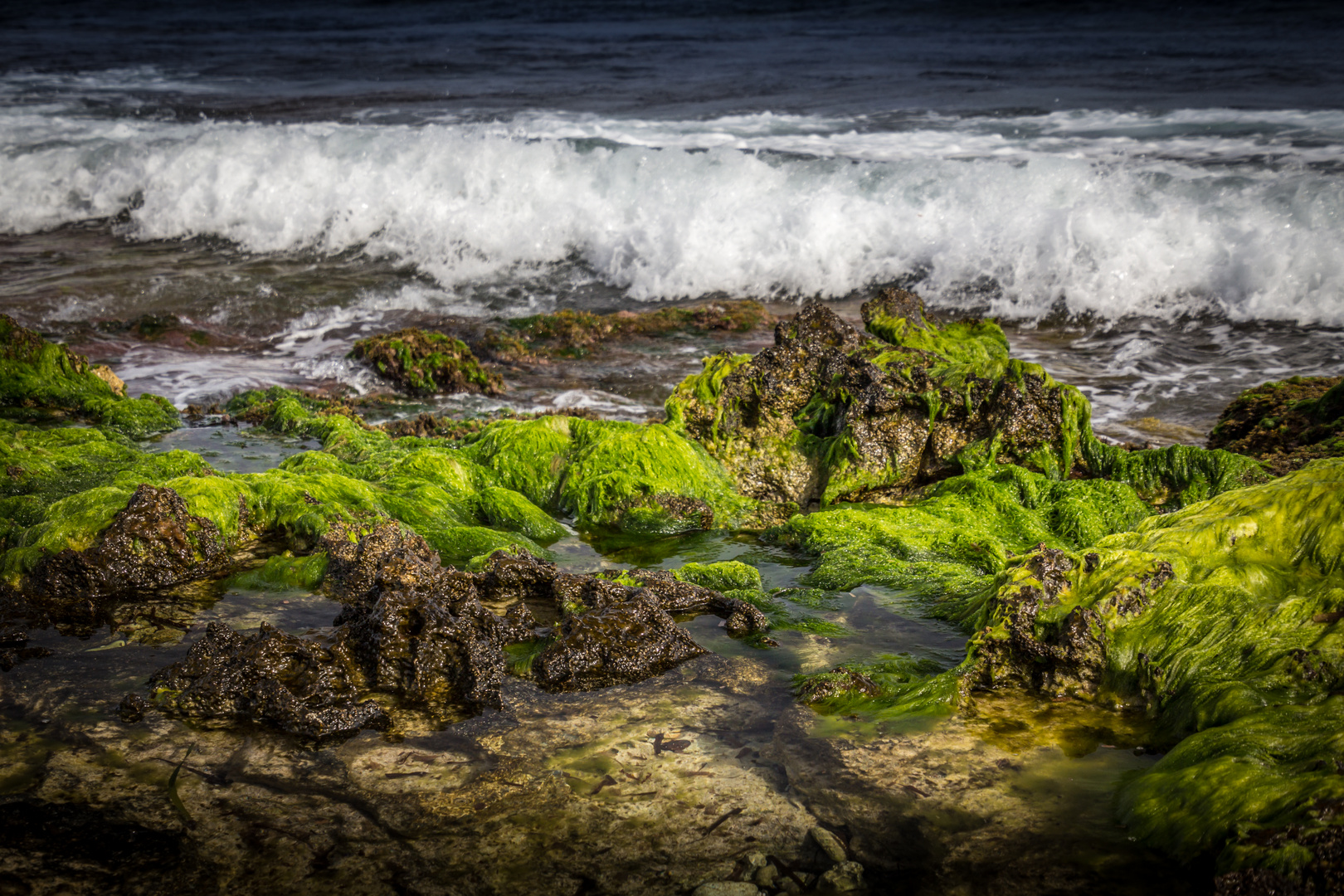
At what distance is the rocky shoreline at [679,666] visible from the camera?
243cm

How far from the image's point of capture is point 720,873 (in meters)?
2.37

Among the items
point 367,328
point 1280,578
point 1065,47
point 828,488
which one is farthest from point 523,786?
point 1065,47

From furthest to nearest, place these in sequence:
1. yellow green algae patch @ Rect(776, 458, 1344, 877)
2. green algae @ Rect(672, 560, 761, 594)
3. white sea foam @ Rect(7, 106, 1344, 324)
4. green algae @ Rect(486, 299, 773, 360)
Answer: white sea foam @ Rect(7, 106, 1344, 324)
green algae @ Rect(486, 299, 773, 360)
green algae @ Rect(672, 560, 761, 594)
yellow green algae patch @ Rect(776, 458, 1344, 877)

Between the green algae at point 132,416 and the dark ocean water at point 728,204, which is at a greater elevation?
the dark ocean water at point 728,204

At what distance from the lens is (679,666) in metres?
3.42

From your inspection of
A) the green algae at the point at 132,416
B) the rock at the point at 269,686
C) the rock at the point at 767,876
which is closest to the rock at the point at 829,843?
the rock at the point at 767,876

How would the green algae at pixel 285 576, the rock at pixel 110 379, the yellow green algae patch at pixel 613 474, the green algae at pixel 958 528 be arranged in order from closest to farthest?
the green algae at pixel 285 576 < the green algae at pixel 958 528 < the yellow green algae patch at pixel 613 474 < the rock at pixel 110 379

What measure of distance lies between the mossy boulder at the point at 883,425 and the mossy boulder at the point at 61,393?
3.98 meters

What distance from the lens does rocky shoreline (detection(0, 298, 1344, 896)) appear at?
2.43 meters

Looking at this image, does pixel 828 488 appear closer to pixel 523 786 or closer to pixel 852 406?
pixel 852 406

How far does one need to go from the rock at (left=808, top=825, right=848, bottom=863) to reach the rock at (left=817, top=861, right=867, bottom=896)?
0.03 m

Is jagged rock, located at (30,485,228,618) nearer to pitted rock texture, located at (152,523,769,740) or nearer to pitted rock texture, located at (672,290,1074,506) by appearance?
pitted rock texture, located at (152,523,769,740)

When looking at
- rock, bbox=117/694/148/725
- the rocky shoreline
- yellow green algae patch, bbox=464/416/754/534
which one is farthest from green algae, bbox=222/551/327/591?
yellow green algae patch, bbox=464/416/754/534

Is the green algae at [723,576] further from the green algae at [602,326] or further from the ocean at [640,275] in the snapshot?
the green algae at [602,326]
